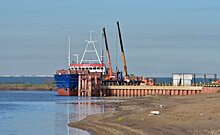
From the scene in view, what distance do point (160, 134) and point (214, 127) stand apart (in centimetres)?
382

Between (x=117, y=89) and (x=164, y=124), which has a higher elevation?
(x=117, y=89)

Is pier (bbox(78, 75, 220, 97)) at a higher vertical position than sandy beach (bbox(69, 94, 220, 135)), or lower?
higher

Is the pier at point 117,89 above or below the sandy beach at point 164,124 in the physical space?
above

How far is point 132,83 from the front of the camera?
148 m

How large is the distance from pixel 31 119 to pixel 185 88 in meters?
63.0

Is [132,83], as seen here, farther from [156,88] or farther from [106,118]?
[106,118]

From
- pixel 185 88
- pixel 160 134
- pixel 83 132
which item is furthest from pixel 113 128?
pixel 185 88

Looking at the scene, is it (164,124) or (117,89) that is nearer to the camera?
(164,124)

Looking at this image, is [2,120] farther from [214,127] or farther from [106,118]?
[214,127]

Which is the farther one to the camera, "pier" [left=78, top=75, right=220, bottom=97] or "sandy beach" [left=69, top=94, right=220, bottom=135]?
"pier" [left=78, top=75, right=220, bottom=97]

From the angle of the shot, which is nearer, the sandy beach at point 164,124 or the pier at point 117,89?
the sandy beach at point 164,124

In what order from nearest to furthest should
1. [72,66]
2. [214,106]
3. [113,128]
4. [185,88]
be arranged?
[113,128]
[214,106]
[185,88]
[72,66]

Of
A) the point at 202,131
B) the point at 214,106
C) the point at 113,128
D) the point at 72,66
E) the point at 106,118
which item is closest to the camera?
the point at 202,131

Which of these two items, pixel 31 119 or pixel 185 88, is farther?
pixel 185 88
